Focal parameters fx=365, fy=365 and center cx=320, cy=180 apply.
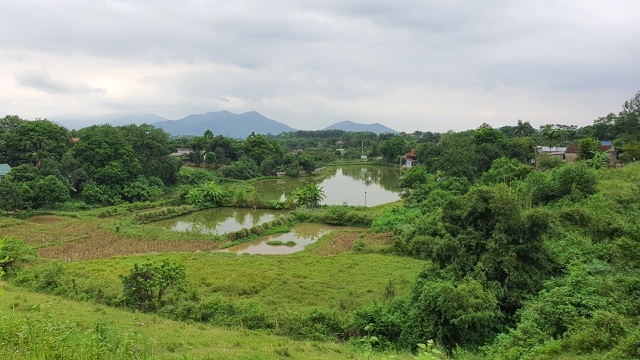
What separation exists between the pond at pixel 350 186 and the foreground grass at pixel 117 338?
28.5 metres

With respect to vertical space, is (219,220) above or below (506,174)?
below

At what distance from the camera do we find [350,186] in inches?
2079

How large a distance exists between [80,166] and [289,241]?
25.2 meters

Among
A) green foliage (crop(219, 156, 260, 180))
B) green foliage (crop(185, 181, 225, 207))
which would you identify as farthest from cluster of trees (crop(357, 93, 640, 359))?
green foliage (crop(219, 156, 260, 180))

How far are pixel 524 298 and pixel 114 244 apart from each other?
22850 millimetres

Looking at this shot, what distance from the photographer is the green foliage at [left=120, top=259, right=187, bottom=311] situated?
11742mm

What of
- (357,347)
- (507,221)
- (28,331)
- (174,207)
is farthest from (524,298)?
(174,207)

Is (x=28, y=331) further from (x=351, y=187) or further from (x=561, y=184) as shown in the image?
(x=351, y=187)

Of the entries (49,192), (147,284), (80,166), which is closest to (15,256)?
(147,284)

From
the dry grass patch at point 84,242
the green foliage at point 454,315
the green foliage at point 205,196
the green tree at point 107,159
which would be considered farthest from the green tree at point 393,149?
the green foliage at point 454,315

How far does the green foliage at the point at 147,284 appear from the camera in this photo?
38.5 ft

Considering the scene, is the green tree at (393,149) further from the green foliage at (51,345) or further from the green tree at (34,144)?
the green foliage at (51,345)

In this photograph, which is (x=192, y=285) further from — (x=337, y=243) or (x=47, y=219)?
(x=47, y=219)

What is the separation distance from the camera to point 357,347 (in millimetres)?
9562
